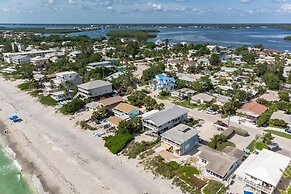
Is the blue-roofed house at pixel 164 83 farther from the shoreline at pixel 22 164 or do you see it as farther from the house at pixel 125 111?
the shoreline at pixel 22 164

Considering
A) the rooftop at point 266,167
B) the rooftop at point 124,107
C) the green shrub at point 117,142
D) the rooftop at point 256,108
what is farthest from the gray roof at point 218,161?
the rooftop at point 124,107

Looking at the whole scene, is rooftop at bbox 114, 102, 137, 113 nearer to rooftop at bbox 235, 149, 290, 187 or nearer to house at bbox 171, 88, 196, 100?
house at bbox 171, 88, 196, 100

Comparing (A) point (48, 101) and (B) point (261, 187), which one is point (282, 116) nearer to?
(B) point (261, 187)

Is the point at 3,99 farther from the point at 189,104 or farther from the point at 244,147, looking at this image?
the point at 244,147

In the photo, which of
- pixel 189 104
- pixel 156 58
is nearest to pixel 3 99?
pixel 189 104

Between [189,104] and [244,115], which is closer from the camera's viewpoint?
[244,115]

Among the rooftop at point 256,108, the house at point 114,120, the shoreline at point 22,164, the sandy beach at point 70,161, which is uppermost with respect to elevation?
the rooftop at point 256,108
